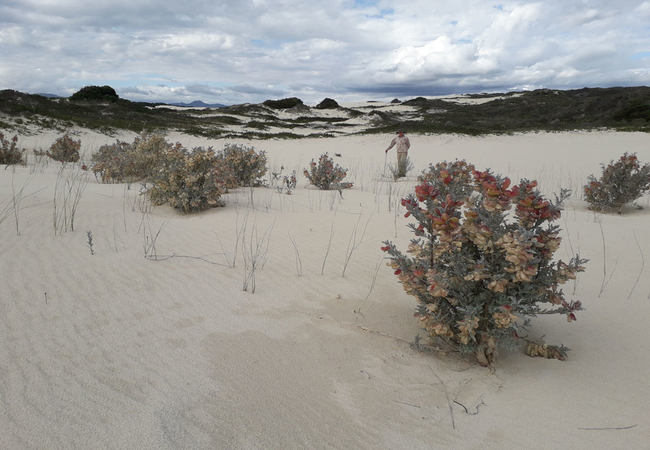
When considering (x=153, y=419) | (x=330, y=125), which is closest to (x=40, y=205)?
(x=153, y=419)

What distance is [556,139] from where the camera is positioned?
20.6 m

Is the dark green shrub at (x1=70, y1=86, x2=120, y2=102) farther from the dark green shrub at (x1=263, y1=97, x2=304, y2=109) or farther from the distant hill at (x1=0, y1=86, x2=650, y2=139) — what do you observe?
the dark green shrub at (x1=263, y1=97, x2=304, y2=109)

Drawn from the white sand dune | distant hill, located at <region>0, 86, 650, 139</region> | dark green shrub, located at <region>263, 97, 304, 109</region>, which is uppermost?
dark green shrub, located at <region>263, 97, 304, 109</region>

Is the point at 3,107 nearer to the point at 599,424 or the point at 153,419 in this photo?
the point at 153,419

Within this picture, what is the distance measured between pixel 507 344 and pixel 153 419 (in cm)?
188

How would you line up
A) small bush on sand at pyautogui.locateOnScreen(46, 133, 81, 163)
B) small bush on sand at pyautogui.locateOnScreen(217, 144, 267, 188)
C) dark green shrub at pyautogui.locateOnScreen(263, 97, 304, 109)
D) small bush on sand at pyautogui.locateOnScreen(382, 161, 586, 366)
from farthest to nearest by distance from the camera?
1. dark green shrub at pyautogui.locateOnScreen(263, 97, 304, 109)
2. small bush on sand at pyautogui.locateOnScreen(46, 133, 81, 163)
3. small bush on sand at pyautogui.locateOnScreen(217, 144, 267, 188)
4. small bush on sand at pyautogui.locateOnScreen(382, 161, 586, 366)

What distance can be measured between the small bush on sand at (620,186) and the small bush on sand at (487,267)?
6824 mm

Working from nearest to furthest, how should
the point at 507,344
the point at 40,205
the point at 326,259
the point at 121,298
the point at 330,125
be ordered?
the point at 507,344
the point at 121,298
the point at 326,259
the point at 40,205
the point at 330,125

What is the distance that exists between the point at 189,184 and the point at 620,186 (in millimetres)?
7839

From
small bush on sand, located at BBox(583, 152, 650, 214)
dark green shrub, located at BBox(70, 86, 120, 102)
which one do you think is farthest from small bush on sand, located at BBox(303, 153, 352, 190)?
dark green shrub, located at BBox(70, 86, 120, 102)

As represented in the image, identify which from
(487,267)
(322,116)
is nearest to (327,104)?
(322,116)

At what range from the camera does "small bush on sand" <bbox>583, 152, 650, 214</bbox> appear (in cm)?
770

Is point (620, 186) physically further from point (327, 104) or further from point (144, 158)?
point (327, 104)

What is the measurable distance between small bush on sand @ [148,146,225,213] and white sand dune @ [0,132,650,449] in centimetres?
118
